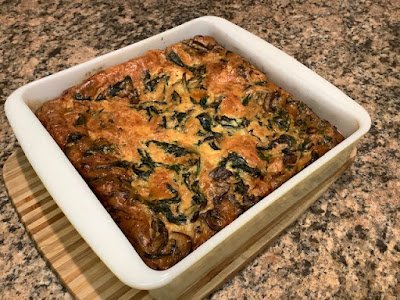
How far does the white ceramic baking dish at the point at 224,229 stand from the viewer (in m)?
0.87

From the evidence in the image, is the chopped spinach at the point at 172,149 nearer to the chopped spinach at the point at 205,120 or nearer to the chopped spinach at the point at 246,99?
the chopped spinach at the point at 205,120

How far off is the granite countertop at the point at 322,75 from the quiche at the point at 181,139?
8.0 inches

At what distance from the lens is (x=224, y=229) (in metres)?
0.90

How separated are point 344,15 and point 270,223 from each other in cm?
139

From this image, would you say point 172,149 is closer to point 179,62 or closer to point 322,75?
point 179,62

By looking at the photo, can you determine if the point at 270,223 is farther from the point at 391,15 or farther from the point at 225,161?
the point at 391,15

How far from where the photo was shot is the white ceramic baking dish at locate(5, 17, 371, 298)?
872 millimetres

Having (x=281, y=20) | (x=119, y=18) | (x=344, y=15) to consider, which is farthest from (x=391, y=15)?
(x=119, y=18)

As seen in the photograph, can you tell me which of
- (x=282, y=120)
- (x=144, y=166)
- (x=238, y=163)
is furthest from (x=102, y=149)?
(x=282, y=120)

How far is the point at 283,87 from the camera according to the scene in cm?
139

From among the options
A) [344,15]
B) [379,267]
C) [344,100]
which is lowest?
[379,267]

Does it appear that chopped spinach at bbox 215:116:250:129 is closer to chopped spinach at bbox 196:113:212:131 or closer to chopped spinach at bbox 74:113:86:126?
chopped spinach at bbox 196:113:212:131

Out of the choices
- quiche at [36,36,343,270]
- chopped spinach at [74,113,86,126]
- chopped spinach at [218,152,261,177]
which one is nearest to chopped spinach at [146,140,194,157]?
quiche at [36,36,343,270]

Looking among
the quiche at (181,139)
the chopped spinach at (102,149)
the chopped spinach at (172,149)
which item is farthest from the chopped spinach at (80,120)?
the chopped spinach at (172,149)
